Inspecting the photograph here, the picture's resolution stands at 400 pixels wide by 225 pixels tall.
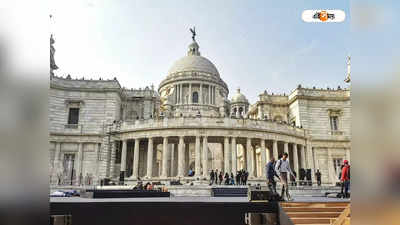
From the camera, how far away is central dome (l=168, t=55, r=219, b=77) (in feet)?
189

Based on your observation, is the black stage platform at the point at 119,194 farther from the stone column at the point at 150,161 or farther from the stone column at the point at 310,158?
the stone column at the point at 310,158

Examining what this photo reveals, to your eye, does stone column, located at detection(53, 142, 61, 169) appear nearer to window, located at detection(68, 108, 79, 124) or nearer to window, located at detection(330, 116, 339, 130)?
window, located at detection(68, 108, 79, 124)

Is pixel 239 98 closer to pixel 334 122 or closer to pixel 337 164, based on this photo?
pixel 334 122

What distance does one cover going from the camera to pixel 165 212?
902 cm

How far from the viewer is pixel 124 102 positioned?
42.6 metres

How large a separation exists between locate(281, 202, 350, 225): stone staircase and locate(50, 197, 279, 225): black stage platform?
1.73ft

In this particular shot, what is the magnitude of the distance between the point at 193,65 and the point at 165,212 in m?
50.8

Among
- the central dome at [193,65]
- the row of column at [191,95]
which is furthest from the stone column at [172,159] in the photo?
the central dome at [193,65]

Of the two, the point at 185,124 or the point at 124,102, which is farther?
the point at 124,102
